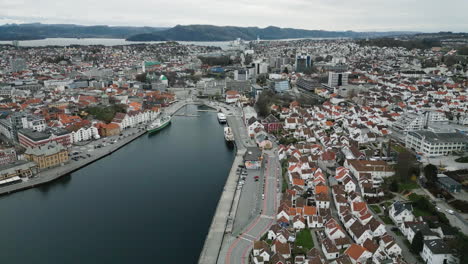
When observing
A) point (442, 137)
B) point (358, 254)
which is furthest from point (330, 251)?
point (442, 137)

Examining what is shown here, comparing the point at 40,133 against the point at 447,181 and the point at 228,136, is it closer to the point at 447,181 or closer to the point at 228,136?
the point at 228,136

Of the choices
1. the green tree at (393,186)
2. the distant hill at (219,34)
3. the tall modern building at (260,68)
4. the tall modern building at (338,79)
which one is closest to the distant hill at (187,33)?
the distant hill at (219,34)

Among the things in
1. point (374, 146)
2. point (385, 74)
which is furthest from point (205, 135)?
point (385, 74)

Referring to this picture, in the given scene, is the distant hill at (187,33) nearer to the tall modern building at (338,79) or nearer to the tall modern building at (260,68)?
the tall modern building at (260,68)

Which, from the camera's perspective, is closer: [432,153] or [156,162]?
[432,153]

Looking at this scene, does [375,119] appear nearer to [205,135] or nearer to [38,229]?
[205,135]
